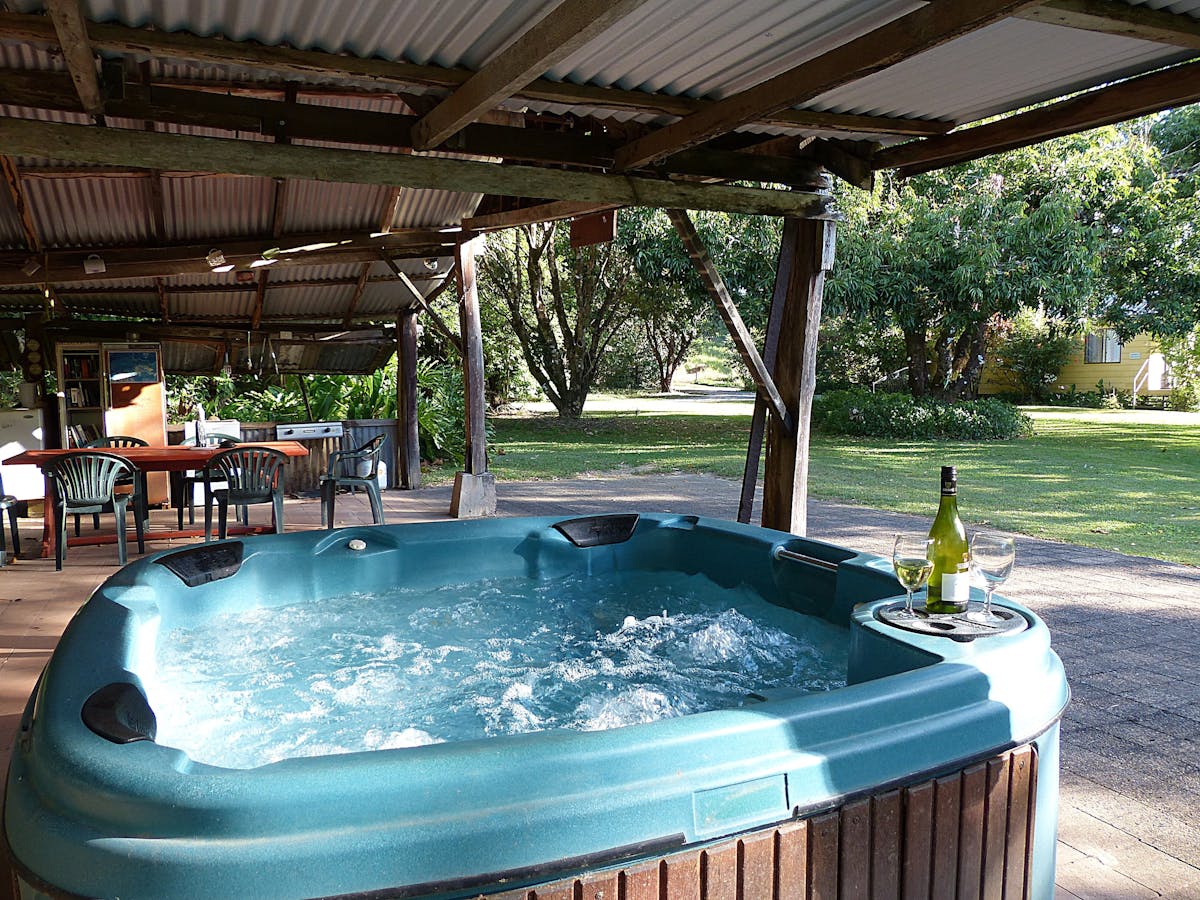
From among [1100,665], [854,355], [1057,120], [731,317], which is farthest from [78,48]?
[854,355]

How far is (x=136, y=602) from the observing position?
113 inches

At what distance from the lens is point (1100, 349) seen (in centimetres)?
2061

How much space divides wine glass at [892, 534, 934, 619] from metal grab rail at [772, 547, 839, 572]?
4.33 feet

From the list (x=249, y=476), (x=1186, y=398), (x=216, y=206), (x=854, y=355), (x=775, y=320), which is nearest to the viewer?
(x=775, y=320)

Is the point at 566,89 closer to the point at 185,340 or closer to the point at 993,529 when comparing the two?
the point at 993,529

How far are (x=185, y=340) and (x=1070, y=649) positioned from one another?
8.29 meters

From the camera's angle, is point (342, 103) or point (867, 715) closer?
point (867, 715)

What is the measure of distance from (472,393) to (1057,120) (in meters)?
4.92

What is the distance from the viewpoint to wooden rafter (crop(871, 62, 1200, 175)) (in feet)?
9.69

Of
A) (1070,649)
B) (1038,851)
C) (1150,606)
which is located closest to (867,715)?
(1038,851)

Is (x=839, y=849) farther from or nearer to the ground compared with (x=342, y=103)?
nearer to the ground

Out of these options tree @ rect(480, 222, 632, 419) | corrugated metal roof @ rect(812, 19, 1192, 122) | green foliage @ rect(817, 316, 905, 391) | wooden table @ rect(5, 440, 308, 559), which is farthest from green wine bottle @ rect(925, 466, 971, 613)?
green foliage @ rect(817, 316, 905, 391)

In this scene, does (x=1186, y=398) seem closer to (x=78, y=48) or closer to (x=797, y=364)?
(x=797, y=364)

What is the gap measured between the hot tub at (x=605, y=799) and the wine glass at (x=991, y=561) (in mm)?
134
